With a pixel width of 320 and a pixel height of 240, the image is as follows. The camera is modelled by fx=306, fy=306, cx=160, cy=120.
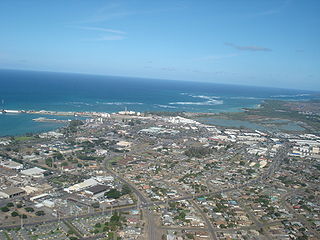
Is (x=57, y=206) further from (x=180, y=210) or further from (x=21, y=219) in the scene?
(x=180, y=210)

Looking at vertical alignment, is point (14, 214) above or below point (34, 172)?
below

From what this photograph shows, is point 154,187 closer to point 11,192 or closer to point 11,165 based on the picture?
point 11,192

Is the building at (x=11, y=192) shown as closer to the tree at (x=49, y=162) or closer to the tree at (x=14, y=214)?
the tree at (x=14, y=214)

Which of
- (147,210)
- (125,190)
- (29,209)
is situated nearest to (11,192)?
(29,209)

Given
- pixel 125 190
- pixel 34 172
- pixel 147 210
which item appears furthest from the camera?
pixel 34 172

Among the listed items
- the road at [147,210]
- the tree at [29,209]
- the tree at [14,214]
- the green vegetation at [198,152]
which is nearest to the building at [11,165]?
the road at [147,210]

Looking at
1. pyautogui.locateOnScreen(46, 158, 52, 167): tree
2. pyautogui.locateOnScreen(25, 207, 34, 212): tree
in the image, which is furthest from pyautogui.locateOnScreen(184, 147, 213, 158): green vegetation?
pyautogui.locateOnScreen(25, 207, 34, 212): tree

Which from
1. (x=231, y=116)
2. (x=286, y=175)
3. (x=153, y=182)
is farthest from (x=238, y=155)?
(x=231, y=116)
